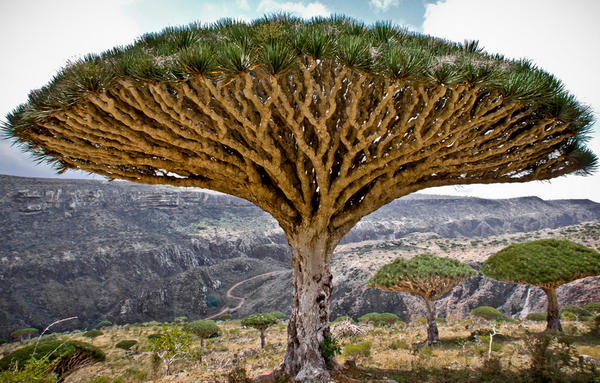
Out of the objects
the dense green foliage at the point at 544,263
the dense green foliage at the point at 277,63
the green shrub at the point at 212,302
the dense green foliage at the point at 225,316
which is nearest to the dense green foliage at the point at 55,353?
the dense green foliage at the point at 277,63

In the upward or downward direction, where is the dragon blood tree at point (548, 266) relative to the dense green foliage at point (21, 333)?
upward

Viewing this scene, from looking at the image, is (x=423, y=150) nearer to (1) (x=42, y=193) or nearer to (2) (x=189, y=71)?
(2) (x=189, y=71)

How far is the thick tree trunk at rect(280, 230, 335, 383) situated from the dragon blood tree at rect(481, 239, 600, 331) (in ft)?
29.2

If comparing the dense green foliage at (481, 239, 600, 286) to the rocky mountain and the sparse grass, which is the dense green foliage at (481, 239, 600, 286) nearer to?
the sparse grass

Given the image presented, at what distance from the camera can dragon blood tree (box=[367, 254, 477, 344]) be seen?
1221 cm

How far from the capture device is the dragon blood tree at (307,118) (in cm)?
358

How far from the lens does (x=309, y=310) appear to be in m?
5.09

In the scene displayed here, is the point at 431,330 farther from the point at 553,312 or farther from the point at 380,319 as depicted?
the point at 380,319

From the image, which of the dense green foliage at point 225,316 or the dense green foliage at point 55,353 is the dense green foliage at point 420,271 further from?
the dense green foliage at point 225,316

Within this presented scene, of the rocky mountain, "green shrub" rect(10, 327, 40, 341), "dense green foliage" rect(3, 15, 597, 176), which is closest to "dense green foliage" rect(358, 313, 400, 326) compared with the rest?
the rocky mountain

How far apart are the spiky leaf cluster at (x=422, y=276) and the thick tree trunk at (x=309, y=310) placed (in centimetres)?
820

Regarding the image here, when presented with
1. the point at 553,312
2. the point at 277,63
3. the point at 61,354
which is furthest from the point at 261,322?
the point at 277,63

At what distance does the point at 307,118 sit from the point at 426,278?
1053cm

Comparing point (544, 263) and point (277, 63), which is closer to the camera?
point (277, 63)
